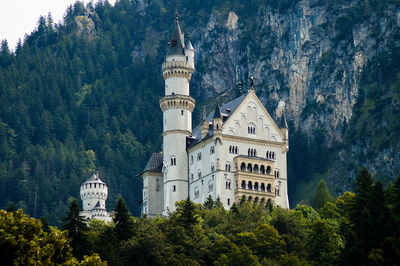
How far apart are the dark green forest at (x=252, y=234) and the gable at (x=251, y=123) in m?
14.8

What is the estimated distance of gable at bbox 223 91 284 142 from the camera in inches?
5133

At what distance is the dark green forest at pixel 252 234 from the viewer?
85562 millimetres

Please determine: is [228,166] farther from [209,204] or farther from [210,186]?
[209,204]

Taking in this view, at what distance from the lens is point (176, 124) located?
442ft

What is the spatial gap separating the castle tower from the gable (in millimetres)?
7086

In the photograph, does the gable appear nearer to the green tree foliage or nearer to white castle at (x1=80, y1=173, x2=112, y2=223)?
white castle at (x1=80, y1=173, x2=112, y2=223)

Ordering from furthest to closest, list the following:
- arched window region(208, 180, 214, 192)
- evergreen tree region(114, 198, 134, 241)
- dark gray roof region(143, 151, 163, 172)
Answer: dark gray roof region(143, 151, 163, 172) < arched window region(208, 180, 214, 192) < evergreen tree region(114, 198, 134, 241)

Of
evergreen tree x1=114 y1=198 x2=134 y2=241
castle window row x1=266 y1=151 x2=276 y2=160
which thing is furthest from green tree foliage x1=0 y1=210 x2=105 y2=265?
castle window row x1=266 y1=151 x2=276 y2=160

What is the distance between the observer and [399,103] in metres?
187

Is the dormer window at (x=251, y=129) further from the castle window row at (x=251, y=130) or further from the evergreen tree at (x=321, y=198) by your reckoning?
the evergreen tree at (x=321, y=198)

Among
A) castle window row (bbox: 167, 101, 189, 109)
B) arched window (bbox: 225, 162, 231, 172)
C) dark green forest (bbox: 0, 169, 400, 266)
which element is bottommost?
dark green forest (bbox: 0, 169, 400, 266)

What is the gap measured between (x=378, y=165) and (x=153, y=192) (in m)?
55.2

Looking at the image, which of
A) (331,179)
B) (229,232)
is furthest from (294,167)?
(229,232)

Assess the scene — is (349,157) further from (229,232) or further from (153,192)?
(229,232)
